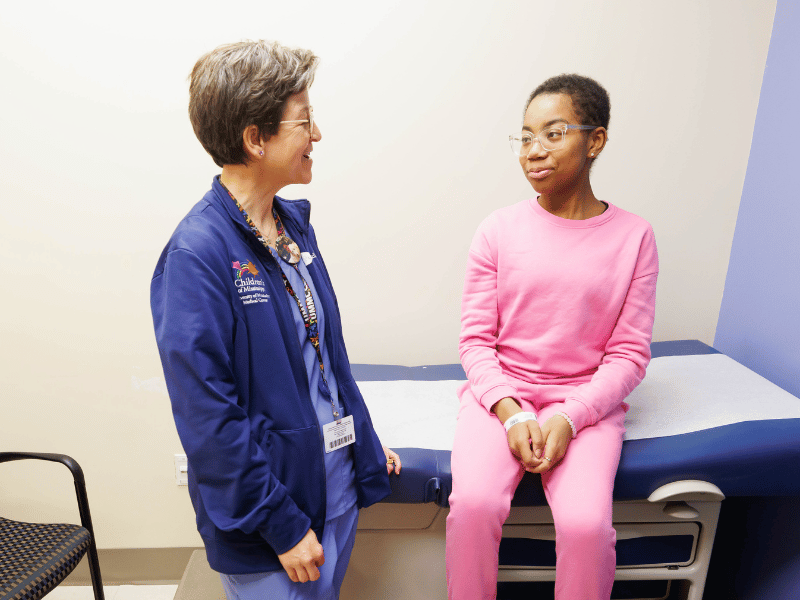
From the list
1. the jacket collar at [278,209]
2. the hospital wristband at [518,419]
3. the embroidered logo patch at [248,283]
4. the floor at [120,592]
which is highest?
the jacket collar at [278,209]

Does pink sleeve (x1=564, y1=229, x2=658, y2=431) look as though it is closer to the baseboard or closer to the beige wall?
the beige wall

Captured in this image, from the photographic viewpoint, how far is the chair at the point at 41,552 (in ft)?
4.33

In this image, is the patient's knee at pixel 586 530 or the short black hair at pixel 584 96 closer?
the patient's knee at pixel 586 530

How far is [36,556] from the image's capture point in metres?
1.40

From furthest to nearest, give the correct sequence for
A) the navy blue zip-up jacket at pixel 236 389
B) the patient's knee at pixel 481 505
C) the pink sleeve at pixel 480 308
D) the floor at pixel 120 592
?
the floor at pixel 120 592 → the pink sleeve at pixel 480 308 → the patient's knee at pixel 481 505 → the navy blue zip-up jacket at pixel 236 389

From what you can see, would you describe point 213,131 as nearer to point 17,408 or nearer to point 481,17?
point 481,17

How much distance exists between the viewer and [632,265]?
137cm

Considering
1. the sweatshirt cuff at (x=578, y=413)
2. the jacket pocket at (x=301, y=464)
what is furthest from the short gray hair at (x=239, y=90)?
the sweatshirt cuff at (x=578, y=413)

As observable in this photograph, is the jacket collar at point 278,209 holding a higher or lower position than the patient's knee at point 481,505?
higher

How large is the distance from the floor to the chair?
395mm

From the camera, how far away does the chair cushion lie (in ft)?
4.31

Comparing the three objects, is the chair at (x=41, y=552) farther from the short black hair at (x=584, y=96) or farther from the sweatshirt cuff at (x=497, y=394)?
the short black hair at (x=584, y=96)

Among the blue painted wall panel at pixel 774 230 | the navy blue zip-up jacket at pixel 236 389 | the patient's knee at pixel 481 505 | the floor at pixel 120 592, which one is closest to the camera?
the navy blue zip-up jacket at pixel 236 389

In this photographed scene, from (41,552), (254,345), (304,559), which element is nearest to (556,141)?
(254,345)
